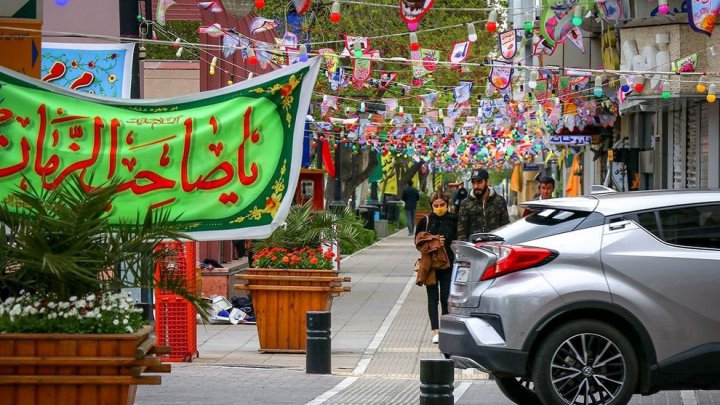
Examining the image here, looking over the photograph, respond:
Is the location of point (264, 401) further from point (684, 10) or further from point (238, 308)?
point (684, 10)

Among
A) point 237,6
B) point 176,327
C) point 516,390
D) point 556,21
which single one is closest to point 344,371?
point 176,327

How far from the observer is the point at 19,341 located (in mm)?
7855

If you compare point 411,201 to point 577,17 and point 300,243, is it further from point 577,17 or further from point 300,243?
point 577,17

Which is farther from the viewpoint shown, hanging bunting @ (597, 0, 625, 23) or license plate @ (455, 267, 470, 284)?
hanging bunting @ (597, 0, 625, 23)

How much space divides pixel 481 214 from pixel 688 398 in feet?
17.4

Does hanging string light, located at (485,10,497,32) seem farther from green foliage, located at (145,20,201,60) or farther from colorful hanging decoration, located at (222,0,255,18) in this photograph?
green foliage, located at (145,20,201,60)

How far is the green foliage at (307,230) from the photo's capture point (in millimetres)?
16828

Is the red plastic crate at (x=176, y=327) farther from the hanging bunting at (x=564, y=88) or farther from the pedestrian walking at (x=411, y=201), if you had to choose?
the pedestrian walking at (x=411, y=201)

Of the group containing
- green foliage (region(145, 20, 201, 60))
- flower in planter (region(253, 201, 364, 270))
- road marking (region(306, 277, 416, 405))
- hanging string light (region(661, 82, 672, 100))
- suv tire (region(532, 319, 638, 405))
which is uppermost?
green foliage (region(145, 20, 201, 60))

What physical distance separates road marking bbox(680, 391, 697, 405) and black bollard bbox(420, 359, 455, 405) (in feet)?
11.5

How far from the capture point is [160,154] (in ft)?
29.5

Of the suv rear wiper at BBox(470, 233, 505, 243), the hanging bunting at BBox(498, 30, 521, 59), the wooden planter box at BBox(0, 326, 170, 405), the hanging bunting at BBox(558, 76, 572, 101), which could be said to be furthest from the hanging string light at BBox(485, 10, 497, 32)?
the hanging bunting at BBox(558, 76, 572, 101)

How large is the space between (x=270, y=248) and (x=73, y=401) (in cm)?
889

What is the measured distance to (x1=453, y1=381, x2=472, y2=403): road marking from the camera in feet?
40.1
